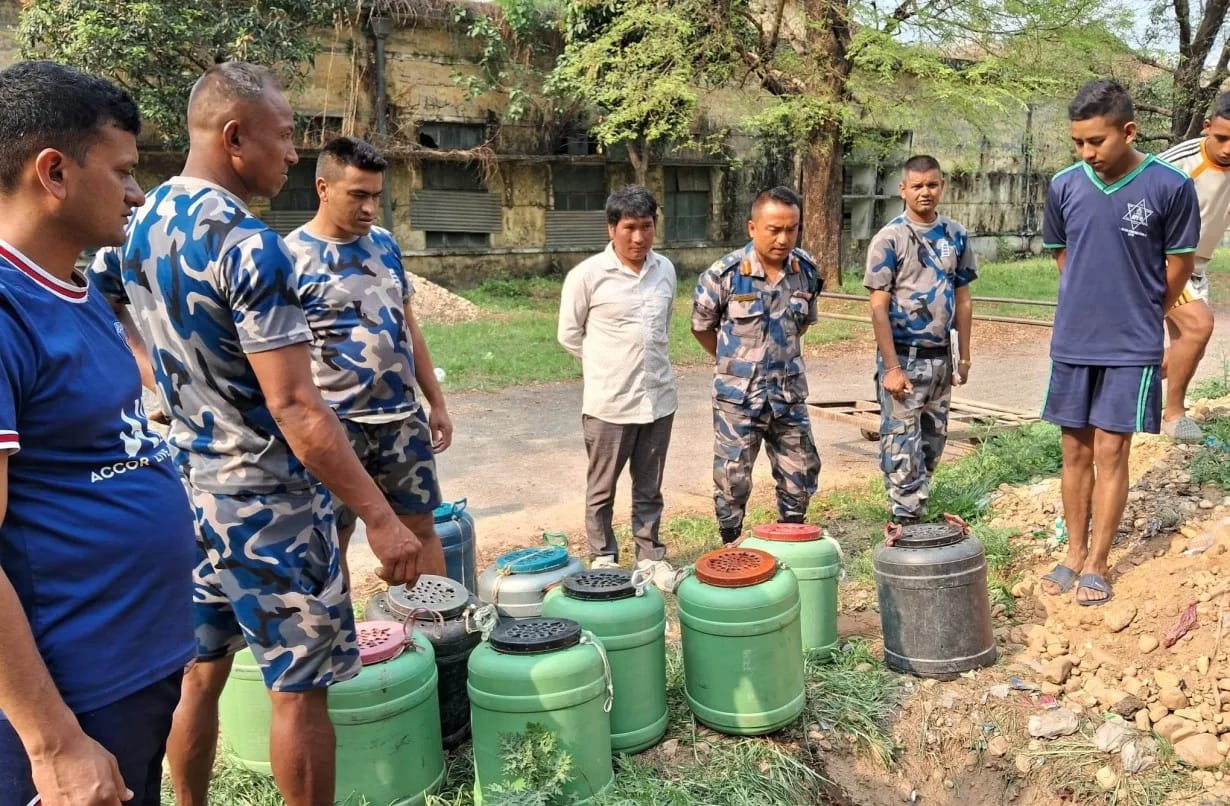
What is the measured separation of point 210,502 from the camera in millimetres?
2393

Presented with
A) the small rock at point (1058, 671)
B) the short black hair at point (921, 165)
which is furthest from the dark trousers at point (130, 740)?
the short black hair at point (921, 165)

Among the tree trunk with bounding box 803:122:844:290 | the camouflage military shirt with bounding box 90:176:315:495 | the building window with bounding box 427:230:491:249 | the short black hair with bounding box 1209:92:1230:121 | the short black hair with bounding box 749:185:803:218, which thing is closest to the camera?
the camouflage military shirt with bounding box 90:176:315:495

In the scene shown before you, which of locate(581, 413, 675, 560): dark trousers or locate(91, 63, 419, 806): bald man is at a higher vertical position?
locate(91, 63, 419, 806): bald man

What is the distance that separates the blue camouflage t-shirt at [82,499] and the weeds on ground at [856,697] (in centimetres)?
239

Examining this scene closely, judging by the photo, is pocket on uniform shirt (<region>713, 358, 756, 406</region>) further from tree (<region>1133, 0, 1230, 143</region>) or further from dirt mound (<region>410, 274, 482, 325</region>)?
tree (<region>1133, 0, 1230, 143</region>)

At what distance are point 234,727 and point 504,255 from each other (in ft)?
53.7

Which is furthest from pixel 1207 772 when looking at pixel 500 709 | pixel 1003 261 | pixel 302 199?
pixel 1003 261

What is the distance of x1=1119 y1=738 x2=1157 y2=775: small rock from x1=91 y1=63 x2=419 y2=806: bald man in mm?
2558

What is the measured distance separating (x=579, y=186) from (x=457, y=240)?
2.91 m

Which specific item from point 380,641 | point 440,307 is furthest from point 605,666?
point 440,307

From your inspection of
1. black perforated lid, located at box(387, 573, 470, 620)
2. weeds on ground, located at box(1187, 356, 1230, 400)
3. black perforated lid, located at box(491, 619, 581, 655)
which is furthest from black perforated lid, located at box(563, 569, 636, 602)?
weeds on ground, located at box(1187, 356, 1230, 400)

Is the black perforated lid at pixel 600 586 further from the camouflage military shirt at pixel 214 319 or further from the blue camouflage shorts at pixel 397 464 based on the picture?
the camouflage military shirt at pixel 214 319

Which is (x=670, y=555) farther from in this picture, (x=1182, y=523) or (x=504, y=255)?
(x=504, y=255)

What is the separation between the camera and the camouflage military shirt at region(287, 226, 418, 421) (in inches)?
139
